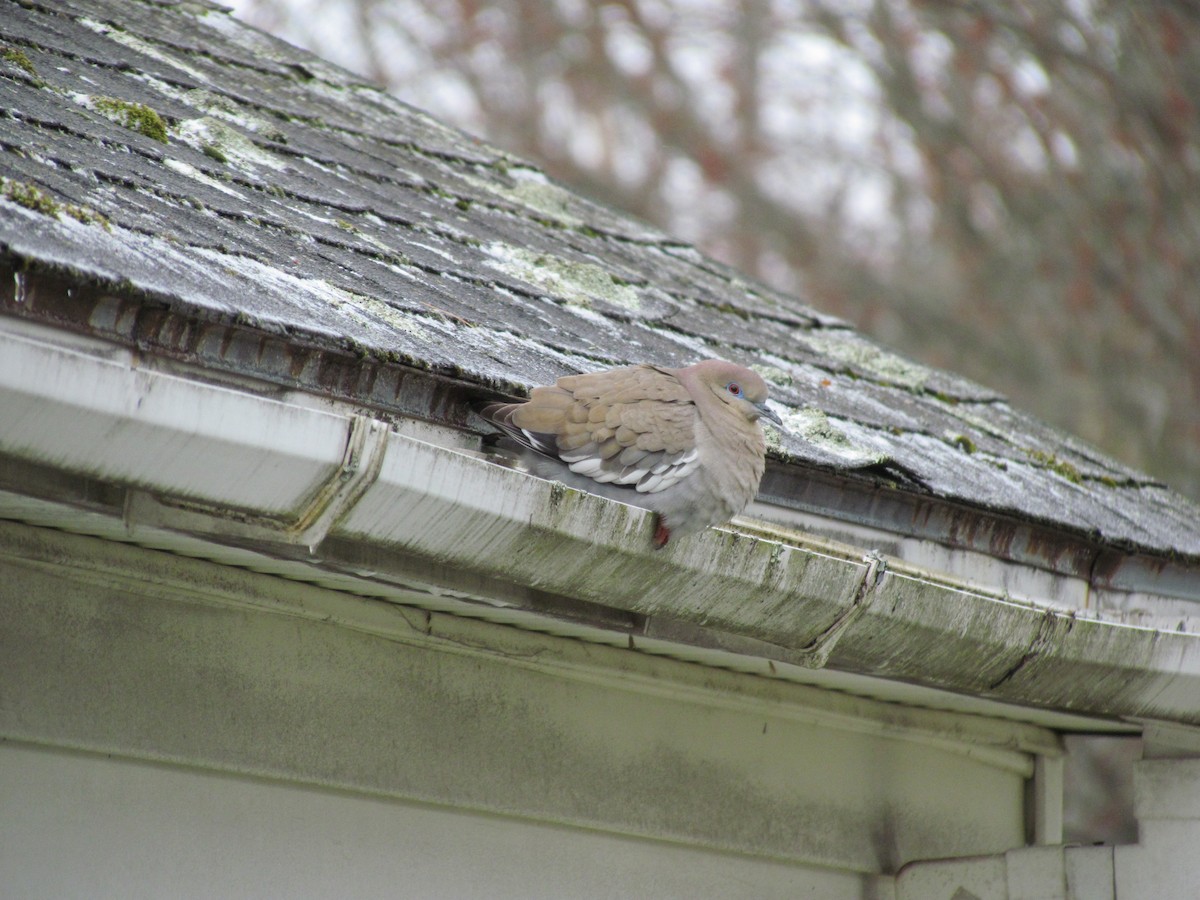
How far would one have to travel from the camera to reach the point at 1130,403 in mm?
11469

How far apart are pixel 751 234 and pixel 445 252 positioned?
10.3 metres

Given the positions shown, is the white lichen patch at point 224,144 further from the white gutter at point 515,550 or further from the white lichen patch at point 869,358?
the white lichen patch at point 869,358

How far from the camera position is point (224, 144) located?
299 centimetres

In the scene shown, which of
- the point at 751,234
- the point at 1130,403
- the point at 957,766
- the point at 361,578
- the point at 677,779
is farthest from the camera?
the point at 751,234

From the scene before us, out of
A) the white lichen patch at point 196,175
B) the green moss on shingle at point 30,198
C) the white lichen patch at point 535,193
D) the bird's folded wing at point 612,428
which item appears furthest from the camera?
the white lichen patch at point 535,193

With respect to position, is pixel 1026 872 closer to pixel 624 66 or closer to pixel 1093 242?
pixel 1093 242

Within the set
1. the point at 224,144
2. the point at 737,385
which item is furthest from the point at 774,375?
the point at 224,144

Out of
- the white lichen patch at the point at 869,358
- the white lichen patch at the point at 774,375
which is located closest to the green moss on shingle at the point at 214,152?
the white lichen patch at the point at 774,375

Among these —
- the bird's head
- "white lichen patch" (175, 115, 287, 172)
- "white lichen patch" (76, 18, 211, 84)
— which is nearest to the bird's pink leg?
the bird's head

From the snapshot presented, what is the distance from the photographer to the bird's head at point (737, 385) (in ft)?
8.75

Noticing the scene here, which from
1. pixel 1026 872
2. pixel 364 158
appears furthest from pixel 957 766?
pixel 364 158

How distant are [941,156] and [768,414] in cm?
1027

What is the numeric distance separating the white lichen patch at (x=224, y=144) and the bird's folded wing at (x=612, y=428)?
0.99 meters

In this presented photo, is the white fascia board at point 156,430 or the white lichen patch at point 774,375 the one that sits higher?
the white lichen patch at point 774,375
